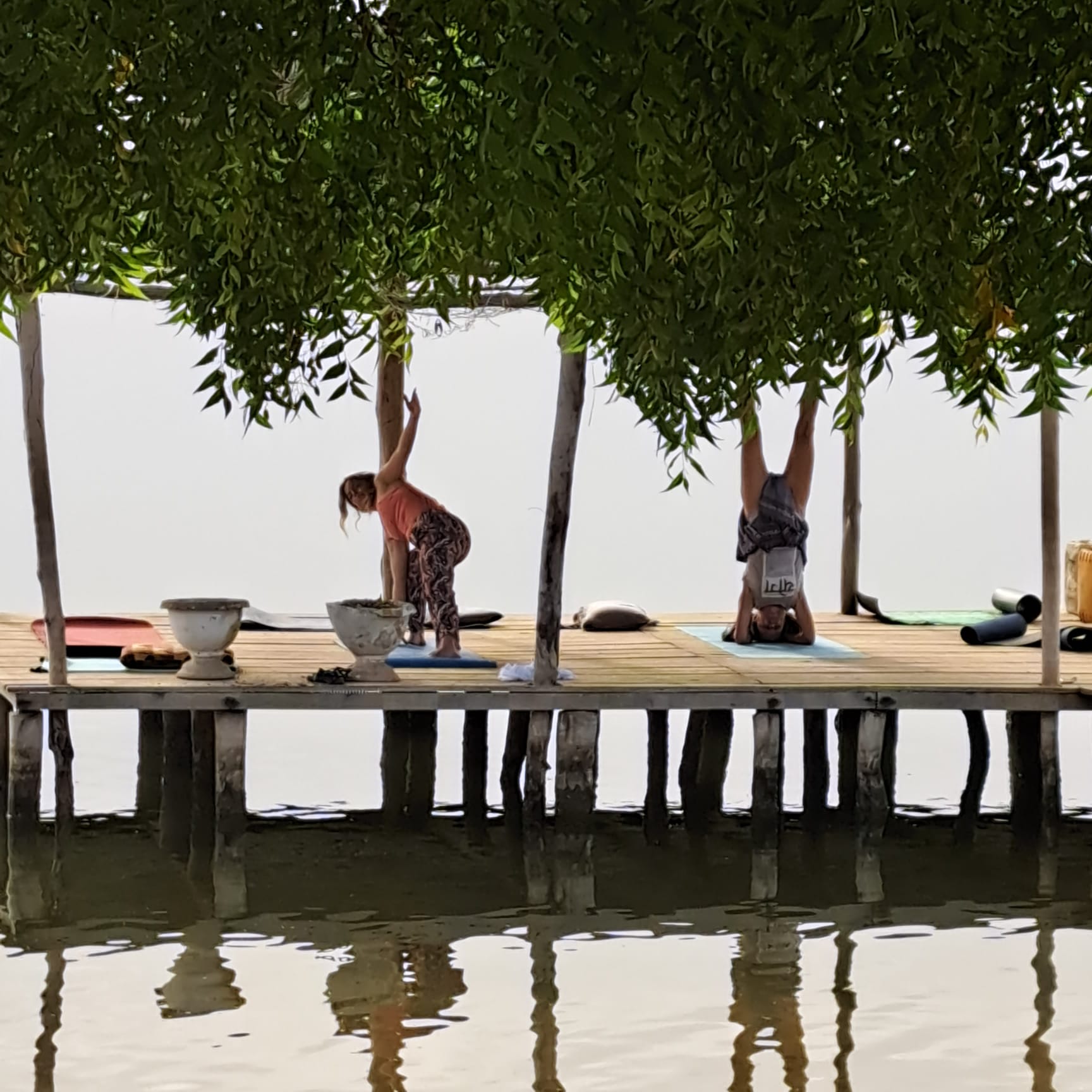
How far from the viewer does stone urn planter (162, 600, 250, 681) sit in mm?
9070

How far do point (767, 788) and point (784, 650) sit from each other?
49.0 inches

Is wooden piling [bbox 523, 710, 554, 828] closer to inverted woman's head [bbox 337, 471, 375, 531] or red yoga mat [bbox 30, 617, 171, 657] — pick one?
inverted woman's head [bbox 337, 471, 375, 531]

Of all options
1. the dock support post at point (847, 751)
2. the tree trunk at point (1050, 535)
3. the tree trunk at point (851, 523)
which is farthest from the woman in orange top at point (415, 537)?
the tree trunk at point (851, 523)

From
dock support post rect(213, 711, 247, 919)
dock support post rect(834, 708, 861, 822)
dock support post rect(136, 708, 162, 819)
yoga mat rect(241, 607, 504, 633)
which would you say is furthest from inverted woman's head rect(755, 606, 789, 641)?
dock support post rect(136, 708, 162, 819)

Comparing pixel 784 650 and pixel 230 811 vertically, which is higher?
pixel 784 650

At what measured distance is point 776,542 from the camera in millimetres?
10695

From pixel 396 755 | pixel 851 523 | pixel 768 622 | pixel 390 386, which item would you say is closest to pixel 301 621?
pixel 396 755

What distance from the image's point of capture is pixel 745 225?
3.15m

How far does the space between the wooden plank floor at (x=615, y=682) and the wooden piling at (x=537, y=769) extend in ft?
0.89

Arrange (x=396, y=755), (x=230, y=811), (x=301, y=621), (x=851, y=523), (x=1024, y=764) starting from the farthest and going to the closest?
1. (x=851, y=523)
2. (x=301, y=621)
3. (x=396, y=755)
4. (x=1024, y=764)
5. (x=230, y=811)

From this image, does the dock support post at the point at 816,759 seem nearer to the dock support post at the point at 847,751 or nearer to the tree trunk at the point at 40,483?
the dock support post at the point at 847,751

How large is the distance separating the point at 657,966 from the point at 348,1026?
141 centimetres

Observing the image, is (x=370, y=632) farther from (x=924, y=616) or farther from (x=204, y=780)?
(x=924, y=616)

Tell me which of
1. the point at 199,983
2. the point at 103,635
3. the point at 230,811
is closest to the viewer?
the point at 199,983
